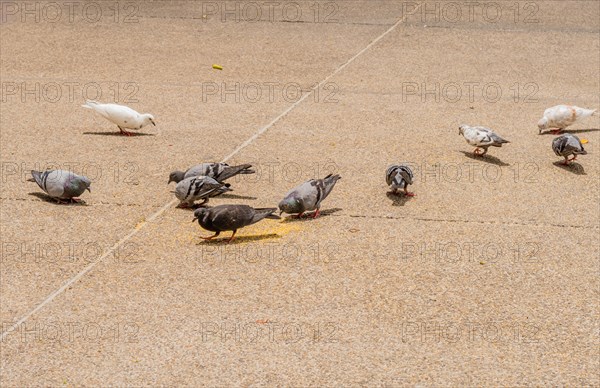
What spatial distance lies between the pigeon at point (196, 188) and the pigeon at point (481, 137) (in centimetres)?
274

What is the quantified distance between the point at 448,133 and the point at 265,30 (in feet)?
17.5

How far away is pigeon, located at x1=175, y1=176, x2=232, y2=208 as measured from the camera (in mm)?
7910

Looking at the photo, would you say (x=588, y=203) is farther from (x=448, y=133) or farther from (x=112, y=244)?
(x=112, y=244)

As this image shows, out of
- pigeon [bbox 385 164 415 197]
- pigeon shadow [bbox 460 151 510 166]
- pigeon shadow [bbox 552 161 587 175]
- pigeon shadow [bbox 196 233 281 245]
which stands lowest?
pigeon shadow [bbox 196 233 281 245]

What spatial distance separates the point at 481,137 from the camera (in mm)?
9328

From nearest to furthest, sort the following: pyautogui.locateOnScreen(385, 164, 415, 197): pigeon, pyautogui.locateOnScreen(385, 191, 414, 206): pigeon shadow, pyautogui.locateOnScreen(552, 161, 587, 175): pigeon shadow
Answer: pyautogui.locateOnScreen(385, 164, 415, 197): pigeon, pyautogui.locateOnScreen(385, 191, 414, 206): pigeon shadow, pyautogui.locateOnScreen(552, 161, 587, 175): pigeon shadow

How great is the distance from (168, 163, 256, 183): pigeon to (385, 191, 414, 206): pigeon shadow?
4.15ft

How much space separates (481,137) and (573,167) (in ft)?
3.13

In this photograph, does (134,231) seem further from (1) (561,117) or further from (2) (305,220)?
(1) (561,117)

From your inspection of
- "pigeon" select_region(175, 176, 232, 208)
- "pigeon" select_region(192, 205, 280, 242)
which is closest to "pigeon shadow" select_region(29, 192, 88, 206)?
"pigeon" select_region(175, 176, 232, 208)

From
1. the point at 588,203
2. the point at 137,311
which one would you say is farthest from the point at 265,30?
the point at 137,311

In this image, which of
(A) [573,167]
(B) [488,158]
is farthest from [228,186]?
(A) [573,167]

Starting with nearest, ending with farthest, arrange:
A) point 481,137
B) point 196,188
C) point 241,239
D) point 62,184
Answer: point 241,239 → point 196,188 → point 62,184 → point 481,137

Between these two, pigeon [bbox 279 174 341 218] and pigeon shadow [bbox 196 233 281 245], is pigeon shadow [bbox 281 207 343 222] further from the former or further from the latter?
pigeon shadow [bbox 196 233 281 245]
